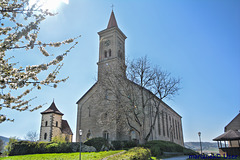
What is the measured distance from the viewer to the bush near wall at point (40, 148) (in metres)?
21.9

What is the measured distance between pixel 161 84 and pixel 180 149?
37.5ft

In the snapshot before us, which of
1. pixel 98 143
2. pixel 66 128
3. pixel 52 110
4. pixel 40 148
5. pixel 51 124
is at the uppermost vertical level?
pixel 52 110

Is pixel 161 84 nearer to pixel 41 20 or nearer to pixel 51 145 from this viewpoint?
pixel 51 145

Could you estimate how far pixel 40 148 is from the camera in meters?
22.8

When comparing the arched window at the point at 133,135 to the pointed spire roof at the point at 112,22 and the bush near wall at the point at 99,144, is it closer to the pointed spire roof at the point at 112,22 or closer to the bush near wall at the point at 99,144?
the bush near wall at the point at 99,144

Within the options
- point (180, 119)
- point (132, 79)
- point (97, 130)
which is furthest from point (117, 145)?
point (180, 119)

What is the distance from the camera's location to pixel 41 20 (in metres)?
5.02

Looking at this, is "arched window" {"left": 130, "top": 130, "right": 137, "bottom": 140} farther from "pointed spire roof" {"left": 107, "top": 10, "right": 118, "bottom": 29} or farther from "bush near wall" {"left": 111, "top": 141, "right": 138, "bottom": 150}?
"pointed spire roof" {"left": 107, "top": 10, "right": 118, "bottom": 29}

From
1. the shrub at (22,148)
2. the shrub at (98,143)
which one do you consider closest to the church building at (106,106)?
the shrub at (98,143)

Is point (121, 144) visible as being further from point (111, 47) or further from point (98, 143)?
point (111, 47)

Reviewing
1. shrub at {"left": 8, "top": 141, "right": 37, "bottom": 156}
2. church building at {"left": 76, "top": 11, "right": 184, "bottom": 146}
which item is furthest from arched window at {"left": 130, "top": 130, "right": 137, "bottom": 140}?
shrub at {"left": 8, "top": 141, "right": 37, "bottom": 156}

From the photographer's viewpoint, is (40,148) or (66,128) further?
(66,128)

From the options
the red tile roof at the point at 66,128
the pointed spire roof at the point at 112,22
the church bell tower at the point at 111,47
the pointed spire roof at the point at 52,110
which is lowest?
the red tile roof at the point at 66,128

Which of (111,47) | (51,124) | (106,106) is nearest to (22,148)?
(106,106)
